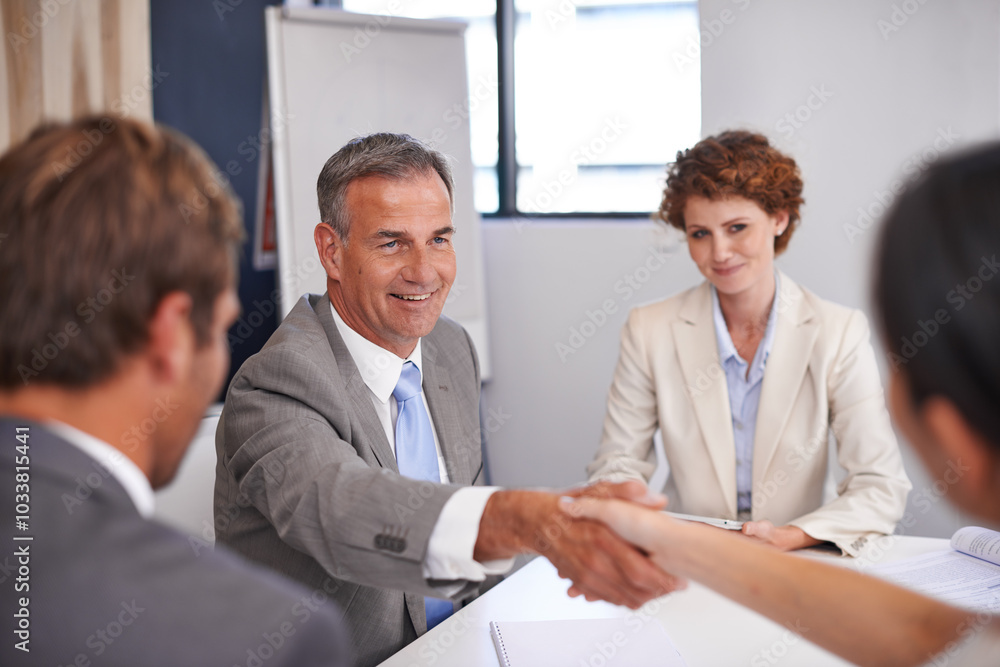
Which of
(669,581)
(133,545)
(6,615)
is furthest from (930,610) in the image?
Result: (6,615)

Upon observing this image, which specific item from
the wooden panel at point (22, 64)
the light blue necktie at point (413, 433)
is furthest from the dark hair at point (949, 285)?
the wooden panel at point (22, 64)

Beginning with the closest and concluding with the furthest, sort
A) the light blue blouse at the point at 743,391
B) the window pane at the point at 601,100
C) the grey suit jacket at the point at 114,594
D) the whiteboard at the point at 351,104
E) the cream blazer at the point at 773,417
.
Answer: the grey suit jacket at the point at 114,594 < the cream blazer at the point at 773,417 < the light blue blouse at the point at 743,391 < the whiteboard at the point at 351,104 < the window pane at the point at 601,100

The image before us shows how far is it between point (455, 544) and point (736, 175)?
1608 millimetres

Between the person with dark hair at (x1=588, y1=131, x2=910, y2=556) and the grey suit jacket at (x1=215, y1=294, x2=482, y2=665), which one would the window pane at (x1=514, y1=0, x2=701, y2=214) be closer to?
the person with dark hair at (x1=588, y1=131, x2=910, y2=556)

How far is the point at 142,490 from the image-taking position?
33.7 inches

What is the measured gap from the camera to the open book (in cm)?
155

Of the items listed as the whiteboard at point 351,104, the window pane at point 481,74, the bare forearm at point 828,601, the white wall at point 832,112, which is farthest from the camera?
the window pane at point 481,74

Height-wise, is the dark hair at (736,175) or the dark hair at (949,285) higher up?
the dark hair at (736,175)

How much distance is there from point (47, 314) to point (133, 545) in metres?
0.23

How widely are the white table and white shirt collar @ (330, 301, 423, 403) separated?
1.56 ft

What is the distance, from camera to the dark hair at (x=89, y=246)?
788 millimetres

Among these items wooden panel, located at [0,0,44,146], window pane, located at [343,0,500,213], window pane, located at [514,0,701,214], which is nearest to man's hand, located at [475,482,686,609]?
wooden panel, located at [0,0,44,146]

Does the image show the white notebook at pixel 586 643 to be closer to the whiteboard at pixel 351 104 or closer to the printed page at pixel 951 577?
the printed page at pixel 951 577

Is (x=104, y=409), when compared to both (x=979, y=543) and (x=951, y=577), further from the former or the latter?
(x=979, y=543)
